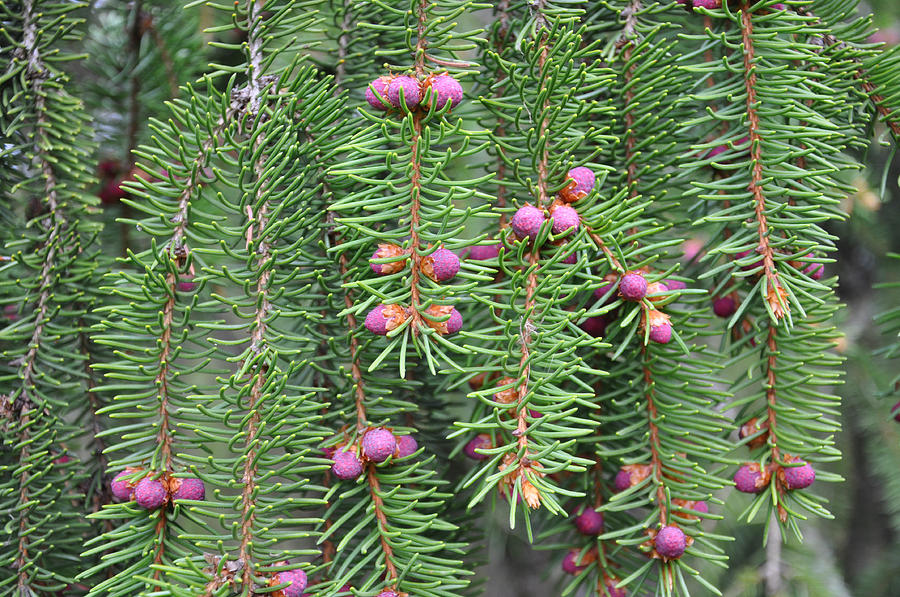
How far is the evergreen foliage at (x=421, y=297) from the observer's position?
0.55 m

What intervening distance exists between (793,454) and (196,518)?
57 cm

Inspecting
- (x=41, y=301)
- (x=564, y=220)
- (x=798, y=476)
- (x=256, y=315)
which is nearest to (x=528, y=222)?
(x=564, y=220)

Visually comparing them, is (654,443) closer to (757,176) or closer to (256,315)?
(757,176)

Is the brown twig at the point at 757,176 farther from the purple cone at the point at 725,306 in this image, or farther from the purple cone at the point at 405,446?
the purple cone at the point at 405,446

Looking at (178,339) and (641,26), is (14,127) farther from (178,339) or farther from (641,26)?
Answer: (641,26)

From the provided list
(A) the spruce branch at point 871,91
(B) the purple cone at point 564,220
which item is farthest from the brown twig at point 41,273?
(A) the spruce branch at point 871,91

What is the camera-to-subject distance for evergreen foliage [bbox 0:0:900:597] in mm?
→ 552

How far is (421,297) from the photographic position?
0.56 meters

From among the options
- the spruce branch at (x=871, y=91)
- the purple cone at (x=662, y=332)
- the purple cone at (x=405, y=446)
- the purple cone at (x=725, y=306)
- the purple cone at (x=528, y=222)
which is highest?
the spruce branch at (x=871, y=91)

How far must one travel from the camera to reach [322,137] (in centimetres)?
62

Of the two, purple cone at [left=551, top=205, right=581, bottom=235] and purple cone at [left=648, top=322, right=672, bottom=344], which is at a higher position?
purple cone at [left=551, top=205, right=581, bottom=235]

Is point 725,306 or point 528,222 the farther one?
point 725,306

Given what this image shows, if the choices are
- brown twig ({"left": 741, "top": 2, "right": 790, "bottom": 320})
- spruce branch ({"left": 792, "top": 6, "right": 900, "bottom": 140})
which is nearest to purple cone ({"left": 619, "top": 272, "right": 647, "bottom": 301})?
brown twig ({"left": 741, "top": 2, "right": 790, "bottom": 320})

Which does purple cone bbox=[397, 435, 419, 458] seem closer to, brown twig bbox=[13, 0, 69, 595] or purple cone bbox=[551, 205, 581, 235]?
purple cone bbox=[551, 205, 581, 235]
